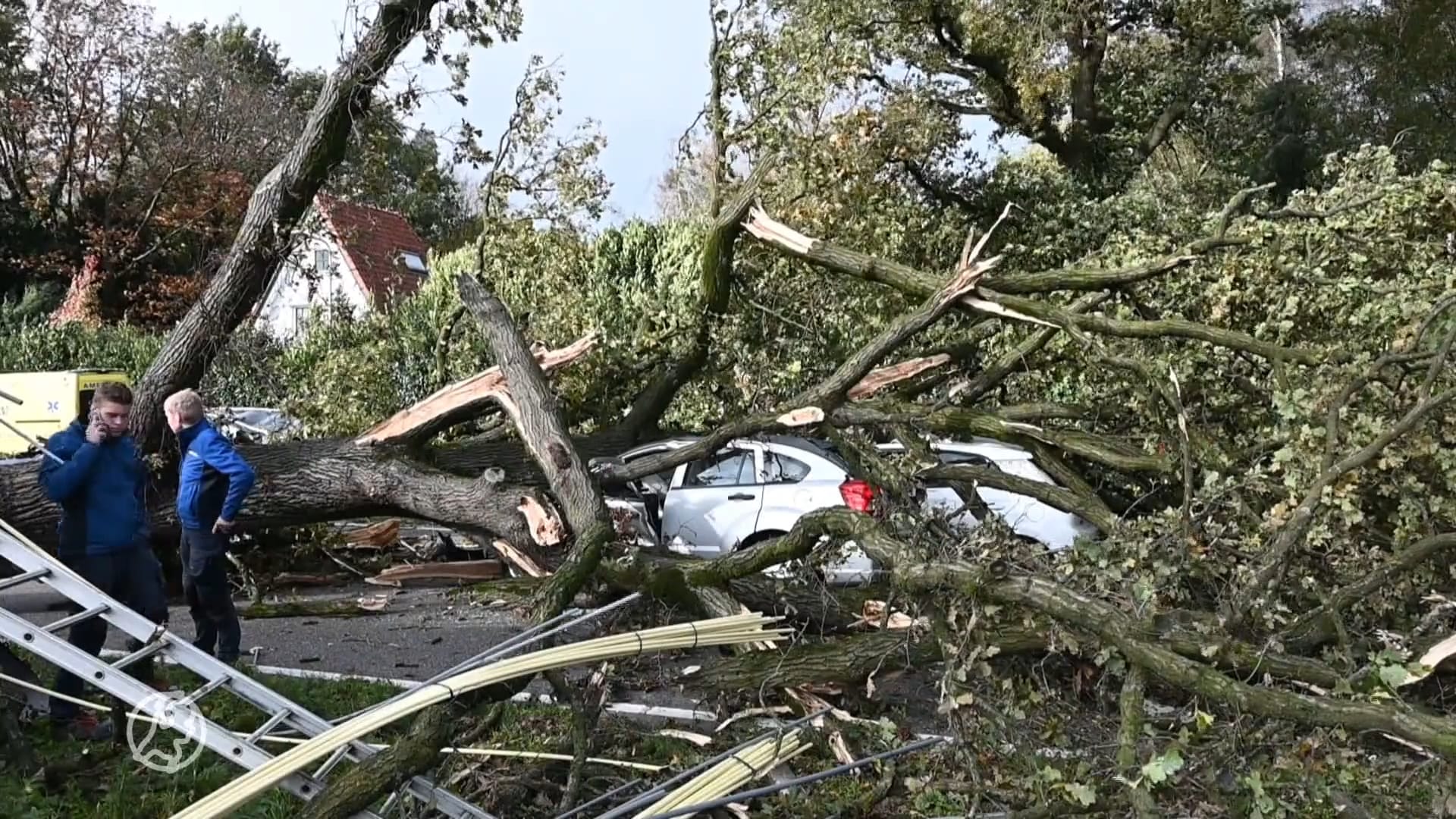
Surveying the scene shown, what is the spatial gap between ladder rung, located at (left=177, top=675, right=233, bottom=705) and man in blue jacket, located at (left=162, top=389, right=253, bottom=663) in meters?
2.36

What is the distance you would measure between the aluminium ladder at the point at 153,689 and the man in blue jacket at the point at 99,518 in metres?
1.07

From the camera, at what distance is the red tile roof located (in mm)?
8852

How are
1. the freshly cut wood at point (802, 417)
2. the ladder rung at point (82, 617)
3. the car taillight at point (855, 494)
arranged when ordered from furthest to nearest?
the car taillight at point (855, 494), the freshly cut wood at point (802, 417), the ladder rung at point (82, 617)

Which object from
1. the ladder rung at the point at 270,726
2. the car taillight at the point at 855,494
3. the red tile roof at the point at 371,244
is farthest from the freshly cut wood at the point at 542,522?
the red tile roof at the point at 371,244

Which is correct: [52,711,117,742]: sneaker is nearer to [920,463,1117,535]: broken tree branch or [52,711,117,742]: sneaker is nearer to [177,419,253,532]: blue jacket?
[177,419,253,532]: blue jacket

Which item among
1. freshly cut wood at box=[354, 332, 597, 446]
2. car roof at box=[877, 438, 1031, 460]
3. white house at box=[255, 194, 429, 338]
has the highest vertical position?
white house at box=[255, 194, 429, 338]

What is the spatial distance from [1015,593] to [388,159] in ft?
22.7

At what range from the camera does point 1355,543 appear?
466 centimetres

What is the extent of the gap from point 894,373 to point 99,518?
14.9 ft

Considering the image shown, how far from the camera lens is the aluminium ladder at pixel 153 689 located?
314cm

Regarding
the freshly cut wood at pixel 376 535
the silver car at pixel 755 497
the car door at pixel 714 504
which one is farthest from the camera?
the freshly cut wood at pixel 376 535

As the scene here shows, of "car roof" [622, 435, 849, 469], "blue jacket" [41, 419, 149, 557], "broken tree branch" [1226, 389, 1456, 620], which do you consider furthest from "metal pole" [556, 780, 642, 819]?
"car roof" [622, 435, 849, 469]

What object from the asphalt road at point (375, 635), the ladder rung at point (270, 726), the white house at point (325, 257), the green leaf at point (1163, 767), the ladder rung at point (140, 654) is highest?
the white house at point (325, 257)

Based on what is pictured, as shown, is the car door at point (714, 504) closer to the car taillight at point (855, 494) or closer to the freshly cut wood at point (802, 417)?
the car taillight at point (855, 494)
